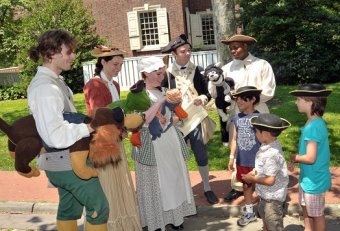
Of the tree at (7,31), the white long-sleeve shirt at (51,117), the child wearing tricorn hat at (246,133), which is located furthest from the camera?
the tree at (7,31)

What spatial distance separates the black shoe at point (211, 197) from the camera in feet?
18.6

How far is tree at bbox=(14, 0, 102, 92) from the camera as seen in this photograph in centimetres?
1875

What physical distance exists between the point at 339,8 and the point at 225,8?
977cm

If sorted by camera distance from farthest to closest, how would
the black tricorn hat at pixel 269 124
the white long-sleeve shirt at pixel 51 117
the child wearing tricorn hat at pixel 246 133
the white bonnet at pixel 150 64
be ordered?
the child wearing tricorn hat at pixel 246 133
the white bonnet at pixel 150 64
the black tricorn hat at pixel 269 124
the white long-sleeve shirt at pixel 51 117

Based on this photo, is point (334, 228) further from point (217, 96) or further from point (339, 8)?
point (339, 8)

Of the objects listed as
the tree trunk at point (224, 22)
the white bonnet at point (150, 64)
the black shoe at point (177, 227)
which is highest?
the tree trunk at point (224, 22)

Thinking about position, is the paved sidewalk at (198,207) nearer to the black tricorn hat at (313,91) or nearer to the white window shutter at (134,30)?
the black tricorn hat at (313,91)

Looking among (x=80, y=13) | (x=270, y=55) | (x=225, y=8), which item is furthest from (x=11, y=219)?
(x=80, y=13)

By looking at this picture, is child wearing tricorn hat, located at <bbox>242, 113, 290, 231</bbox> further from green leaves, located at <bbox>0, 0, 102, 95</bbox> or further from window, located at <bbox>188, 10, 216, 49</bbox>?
window, located at <bbox>188, 10, 216, 49</bbox>

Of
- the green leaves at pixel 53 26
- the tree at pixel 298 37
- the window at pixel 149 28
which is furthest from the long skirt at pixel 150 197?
the window at pixel 149 28

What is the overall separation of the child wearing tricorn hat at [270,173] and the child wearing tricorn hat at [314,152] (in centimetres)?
17

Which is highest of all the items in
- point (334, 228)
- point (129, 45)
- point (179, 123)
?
point (129, 45)

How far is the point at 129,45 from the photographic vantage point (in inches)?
896

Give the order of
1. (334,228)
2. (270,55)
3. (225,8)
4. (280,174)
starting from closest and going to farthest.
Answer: (280,174) < (334,228) < (225,8) < (270,55)
